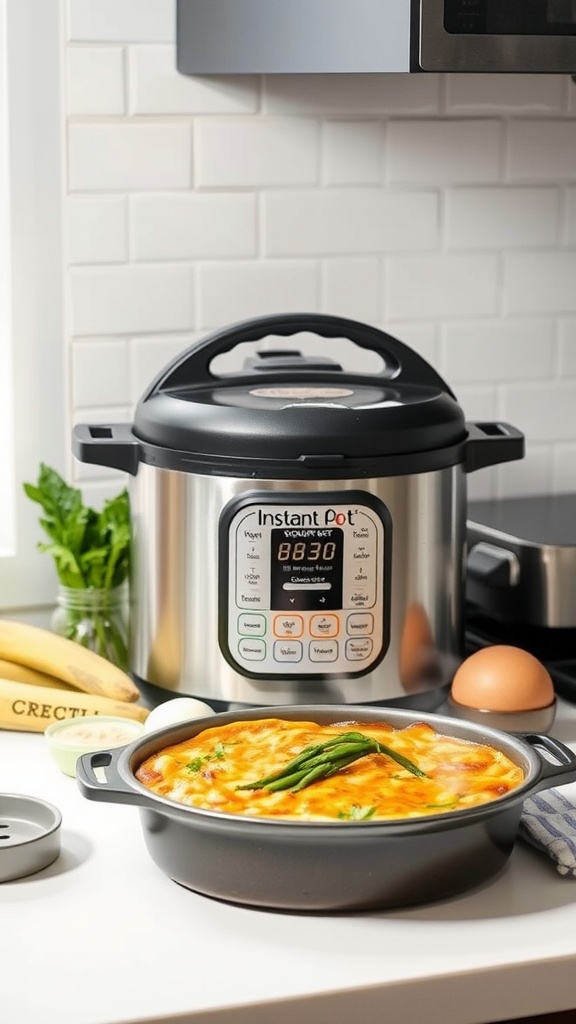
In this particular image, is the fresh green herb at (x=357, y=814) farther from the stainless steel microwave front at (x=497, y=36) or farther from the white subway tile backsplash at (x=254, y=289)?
the white subway tile backsplash at (x=254, y=289)

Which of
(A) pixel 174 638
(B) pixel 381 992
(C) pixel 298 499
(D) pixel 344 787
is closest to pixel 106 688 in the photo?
(A) pixel 174 638

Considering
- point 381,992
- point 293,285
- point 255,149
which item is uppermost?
point 255,149

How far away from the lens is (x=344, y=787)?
3.14 ft

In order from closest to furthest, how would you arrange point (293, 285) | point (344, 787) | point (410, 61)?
1. point (344, 787)
2. point (410, 61)
3. point (293, 285)

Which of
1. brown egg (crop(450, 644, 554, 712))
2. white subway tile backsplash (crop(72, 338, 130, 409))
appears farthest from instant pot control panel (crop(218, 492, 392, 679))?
white subway tile backsplash (crop(72, 338, 130, 409))

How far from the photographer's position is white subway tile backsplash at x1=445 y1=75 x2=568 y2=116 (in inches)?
64.2

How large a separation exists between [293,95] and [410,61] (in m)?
0.42

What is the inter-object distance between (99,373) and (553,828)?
0.77m

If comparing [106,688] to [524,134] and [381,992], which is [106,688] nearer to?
[381,992]

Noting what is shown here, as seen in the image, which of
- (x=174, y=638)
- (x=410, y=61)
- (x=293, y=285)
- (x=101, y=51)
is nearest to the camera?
(x=410, y=61)

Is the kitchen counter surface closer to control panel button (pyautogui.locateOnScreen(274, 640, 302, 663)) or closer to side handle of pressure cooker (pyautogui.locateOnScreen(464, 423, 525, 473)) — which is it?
control panel button (pyautogui.locateOnScreen(274, 640, 302, 663))

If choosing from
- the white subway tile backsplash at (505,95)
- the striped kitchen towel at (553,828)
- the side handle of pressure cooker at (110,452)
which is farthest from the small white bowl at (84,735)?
the white subway tile backsplash at (505,95)

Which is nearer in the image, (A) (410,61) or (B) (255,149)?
(A) (410,61)

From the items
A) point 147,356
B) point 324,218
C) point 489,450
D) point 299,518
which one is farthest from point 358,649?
point 324,218
